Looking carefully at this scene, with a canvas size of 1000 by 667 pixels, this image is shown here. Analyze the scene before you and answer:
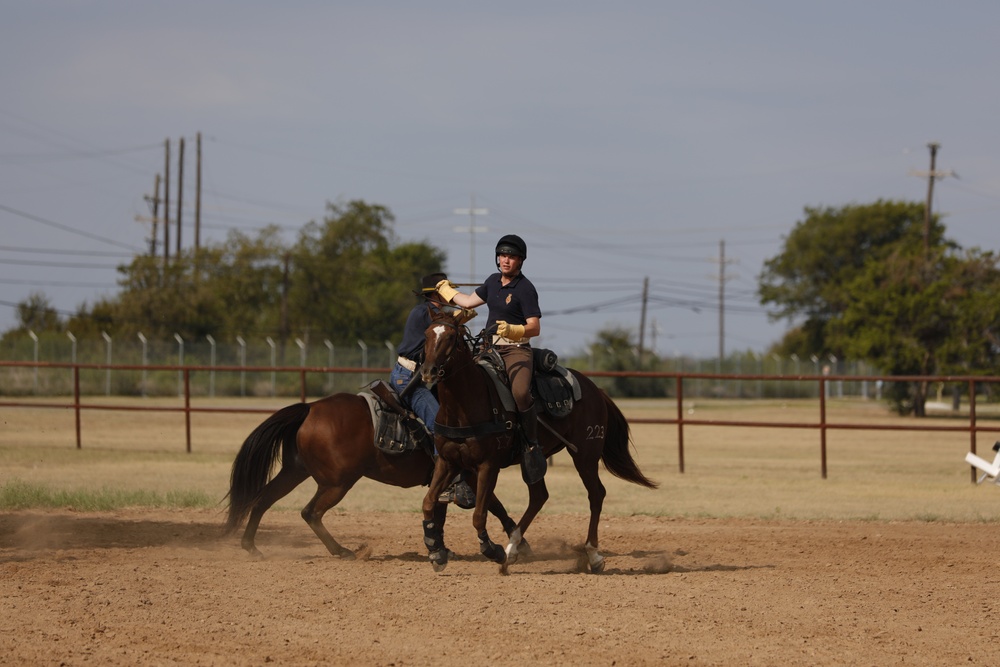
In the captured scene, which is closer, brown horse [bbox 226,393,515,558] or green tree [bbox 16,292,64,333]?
brown horse [bbox 226,393,515,558]

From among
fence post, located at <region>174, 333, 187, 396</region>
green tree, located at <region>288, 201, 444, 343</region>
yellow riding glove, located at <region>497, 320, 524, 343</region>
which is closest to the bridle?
yellow riding glove, located at <region>497, 320, 524, 343</region>

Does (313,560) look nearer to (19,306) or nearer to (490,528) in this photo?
(490,528)

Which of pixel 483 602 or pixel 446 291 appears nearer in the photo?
pixel 483 602

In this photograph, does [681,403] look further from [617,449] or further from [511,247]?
[511,247]

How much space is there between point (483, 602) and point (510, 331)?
1929 millimetres

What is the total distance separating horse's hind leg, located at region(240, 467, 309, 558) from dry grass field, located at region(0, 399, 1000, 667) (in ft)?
0.39

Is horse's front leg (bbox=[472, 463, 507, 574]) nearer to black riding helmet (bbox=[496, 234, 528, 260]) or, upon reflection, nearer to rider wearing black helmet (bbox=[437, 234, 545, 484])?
rider wearing black helmet (bbox=[437, 234, 545, 484])

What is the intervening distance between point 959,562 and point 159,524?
23.6ft

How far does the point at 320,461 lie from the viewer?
28.4 ft

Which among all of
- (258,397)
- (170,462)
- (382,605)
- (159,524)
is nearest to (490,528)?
(159,524)

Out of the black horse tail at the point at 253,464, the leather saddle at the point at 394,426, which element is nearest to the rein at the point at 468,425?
the leather saddle at the point at 394,426

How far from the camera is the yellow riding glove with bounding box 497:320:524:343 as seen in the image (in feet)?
25.3

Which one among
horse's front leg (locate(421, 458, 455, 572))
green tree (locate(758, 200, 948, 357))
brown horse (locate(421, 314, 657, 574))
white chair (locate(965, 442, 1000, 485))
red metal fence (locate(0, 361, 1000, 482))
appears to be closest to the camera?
brown horse (locate(421, 314, 657, 574))

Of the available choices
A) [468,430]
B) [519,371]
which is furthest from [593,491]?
[468,430]
